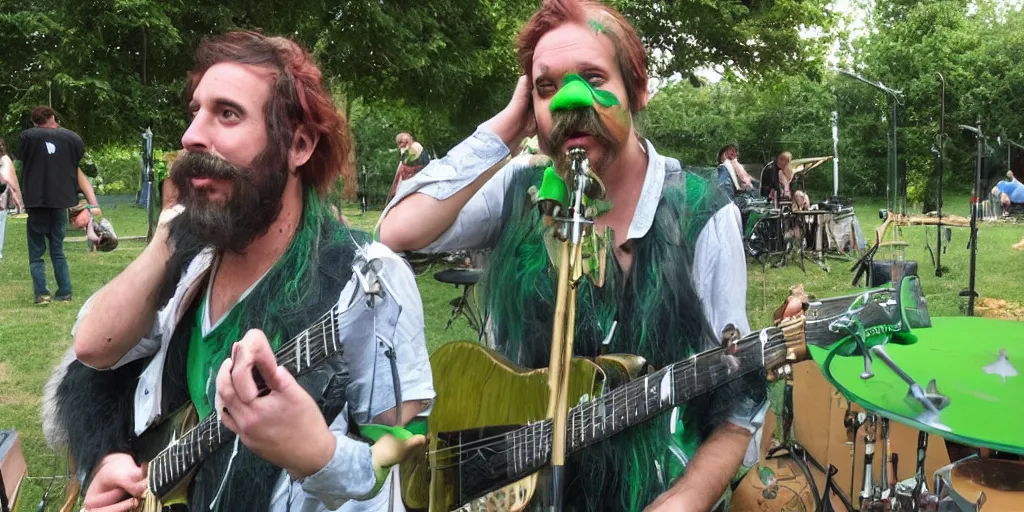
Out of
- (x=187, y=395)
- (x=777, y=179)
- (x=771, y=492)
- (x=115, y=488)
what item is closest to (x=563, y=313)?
(x=187, y=395)

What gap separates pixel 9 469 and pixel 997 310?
5.53 m

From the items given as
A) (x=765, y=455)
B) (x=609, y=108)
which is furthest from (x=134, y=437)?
(x=765, y=455)

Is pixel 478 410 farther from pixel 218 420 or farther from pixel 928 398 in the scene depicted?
pixel 928 398

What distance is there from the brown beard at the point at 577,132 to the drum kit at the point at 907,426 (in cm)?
55

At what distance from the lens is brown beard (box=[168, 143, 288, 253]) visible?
164cm

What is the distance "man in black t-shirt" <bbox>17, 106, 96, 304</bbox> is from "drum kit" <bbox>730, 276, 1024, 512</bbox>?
711 cm

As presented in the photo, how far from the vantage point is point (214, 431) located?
1576 mm

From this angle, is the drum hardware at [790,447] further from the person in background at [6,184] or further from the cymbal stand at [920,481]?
the person in background at [6,184]

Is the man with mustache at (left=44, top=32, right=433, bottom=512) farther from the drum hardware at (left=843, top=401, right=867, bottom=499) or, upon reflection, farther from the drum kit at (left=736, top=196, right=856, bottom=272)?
the drum kit at (left=736, top=196, right=856, bottom=272)

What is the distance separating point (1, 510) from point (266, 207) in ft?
4.71

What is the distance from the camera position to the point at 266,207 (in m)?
1.69

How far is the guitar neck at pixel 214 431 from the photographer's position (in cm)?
146

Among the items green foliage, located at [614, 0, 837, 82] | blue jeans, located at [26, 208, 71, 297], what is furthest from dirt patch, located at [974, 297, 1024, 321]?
green foliage, located at [614, 0, 837, 82]

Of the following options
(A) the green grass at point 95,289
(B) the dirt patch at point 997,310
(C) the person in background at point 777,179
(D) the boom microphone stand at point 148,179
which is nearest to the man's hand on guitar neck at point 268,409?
(A) the green grass at point 95,289
